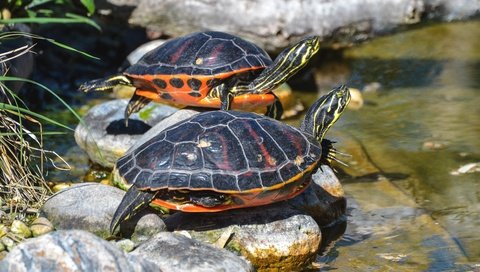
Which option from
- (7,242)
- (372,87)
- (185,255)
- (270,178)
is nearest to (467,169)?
(270,178)

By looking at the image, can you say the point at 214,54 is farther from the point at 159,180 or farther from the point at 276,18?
the point at 276,18

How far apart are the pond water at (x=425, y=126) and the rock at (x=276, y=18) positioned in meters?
0.54

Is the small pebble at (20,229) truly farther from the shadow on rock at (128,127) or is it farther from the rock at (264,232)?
the shadow on rock at (128,127)

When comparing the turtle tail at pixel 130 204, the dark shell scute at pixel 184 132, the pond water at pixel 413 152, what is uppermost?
the dark shell scute at pixel 184 132

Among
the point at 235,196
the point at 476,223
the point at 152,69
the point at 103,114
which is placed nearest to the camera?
the point at 235,196

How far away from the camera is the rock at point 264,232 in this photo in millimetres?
4727

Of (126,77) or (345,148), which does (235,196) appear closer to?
(126,77)

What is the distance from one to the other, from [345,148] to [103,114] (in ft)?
5.99

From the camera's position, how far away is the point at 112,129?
6438 mm

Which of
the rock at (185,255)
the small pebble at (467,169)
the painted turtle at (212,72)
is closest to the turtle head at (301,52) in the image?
the painted turtle at (212,72)

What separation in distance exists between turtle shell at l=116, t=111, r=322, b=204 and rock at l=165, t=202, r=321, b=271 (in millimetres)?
179

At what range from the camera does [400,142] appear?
22.7ft

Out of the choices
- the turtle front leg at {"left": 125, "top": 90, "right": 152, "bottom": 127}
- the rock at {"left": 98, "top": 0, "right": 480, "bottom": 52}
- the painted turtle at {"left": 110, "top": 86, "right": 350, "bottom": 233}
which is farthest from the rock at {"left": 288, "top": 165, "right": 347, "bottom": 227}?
the rock at {"left": 98, "top": 0, "right": 480, "bottom": 52}

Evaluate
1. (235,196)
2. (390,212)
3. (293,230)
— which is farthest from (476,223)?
(235,196)
